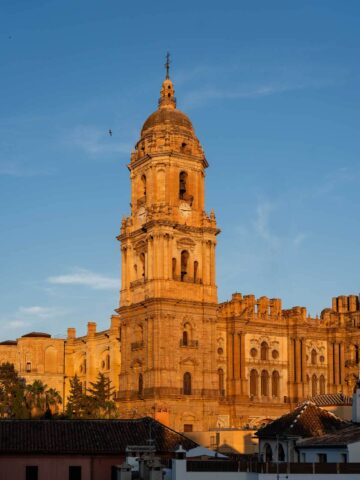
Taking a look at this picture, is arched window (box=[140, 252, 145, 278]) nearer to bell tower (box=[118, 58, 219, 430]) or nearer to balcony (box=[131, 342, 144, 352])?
bell tower (box=[118, 58, 219, 430])

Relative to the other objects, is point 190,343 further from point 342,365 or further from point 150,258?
point 342,365

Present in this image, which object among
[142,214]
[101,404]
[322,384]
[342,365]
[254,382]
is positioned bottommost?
[101,404]

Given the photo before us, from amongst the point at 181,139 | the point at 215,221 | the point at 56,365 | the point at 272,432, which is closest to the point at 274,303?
the point at 215,221

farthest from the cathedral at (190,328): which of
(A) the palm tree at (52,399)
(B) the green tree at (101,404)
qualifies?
(A) the palm tree at (52,399)

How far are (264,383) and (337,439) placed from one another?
2006 inches

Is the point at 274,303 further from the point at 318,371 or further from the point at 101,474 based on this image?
the point at 101,474

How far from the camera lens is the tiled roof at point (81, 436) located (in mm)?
55281

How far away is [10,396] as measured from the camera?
93125 millimetres

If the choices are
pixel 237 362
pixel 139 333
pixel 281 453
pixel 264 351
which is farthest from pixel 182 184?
pixel 281 453

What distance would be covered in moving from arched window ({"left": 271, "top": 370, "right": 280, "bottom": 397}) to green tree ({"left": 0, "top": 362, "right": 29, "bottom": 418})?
2587 cm

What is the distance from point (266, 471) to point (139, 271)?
53.8 meters

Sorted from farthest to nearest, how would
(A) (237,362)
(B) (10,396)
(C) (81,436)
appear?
(A) (237,362), (B) (10,396), (C) (81,436)

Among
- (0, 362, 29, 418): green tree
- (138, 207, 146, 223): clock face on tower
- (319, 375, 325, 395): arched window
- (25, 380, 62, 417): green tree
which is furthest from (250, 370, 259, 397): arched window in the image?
(0, 362, 29, 418): green tree

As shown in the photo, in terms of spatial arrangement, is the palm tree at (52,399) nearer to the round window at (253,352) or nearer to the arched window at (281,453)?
the round window at (253,352)
